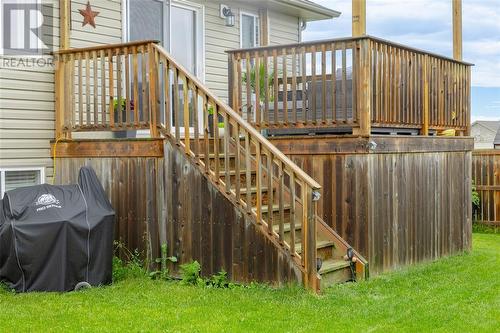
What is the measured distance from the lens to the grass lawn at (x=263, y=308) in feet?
19.0

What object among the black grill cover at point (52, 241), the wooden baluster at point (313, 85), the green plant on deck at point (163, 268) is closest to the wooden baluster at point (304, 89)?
the wooden baluster at point (313, 85)

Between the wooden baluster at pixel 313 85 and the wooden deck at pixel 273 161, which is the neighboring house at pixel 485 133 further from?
the wooden baluster at pixel 313 85

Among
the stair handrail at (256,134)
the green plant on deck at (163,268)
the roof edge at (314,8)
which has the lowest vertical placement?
the green plant on deck at (163,268)

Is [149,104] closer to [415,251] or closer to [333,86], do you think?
[333,86]

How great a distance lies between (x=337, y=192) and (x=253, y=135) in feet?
5.35

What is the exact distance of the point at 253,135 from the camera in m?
7.30

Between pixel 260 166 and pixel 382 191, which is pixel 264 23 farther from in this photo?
pixel 260 166

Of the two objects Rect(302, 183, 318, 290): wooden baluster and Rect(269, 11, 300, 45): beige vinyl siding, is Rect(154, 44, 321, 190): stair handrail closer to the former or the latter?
Rect(302, 183, 318, 290): wooden baluster

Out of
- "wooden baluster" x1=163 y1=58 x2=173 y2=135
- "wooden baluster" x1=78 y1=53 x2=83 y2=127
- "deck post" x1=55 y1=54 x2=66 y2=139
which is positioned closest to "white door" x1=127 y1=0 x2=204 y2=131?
"deck post" x1=55 y1=54 x2=66 y2=139

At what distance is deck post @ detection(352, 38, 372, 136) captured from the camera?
808 cm

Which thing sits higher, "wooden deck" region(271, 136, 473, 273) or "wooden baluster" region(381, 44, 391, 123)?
"wooden baluster" region(381, 44, 391, 123)

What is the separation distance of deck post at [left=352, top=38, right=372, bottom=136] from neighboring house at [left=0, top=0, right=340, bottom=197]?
3681 millimetres

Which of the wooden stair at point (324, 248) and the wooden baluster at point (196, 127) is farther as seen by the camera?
the wooden baluster at point (196, 127)

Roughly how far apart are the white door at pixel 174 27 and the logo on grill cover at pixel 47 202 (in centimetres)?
340
